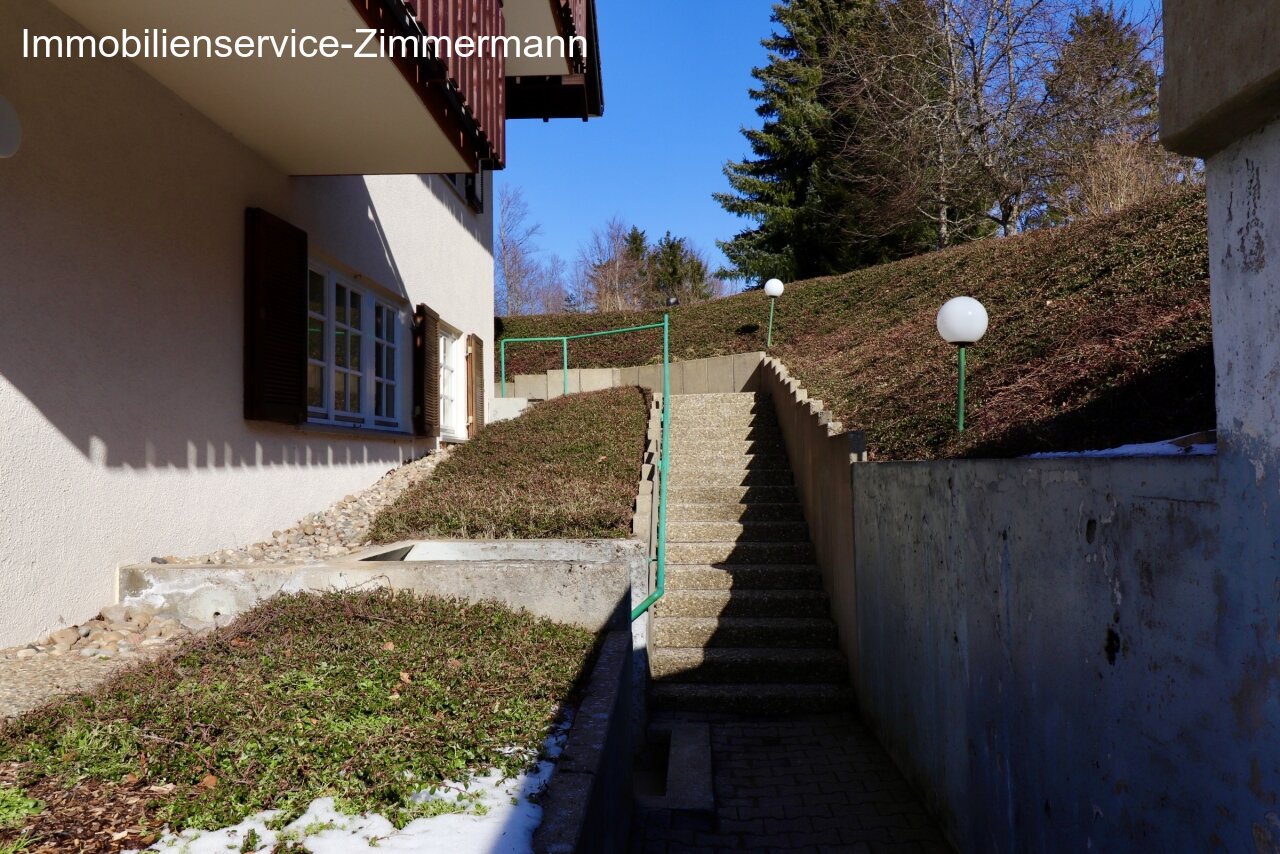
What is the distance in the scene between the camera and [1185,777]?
6.75 feet

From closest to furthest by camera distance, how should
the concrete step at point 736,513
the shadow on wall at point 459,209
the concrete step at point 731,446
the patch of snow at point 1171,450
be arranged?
the patch of snow at point 1171,450
the concrete step at point 736,513
the shadow on wall at point 459,209
the concrete step at point 731,446

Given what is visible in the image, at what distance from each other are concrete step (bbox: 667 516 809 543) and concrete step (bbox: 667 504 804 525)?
0.64 feet

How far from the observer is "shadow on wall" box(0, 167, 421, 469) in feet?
12.3

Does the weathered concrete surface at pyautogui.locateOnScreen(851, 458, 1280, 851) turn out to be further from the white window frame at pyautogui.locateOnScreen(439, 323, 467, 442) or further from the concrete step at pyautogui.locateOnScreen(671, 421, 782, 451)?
the white window frame at pyautogui.locateOnScreen(439, 323, 467, 442)

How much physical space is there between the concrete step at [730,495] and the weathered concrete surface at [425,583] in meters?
3.87

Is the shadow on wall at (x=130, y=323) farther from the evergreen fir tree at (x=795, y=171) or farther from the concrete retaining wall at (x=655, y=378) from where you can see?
the evergreen fir tree at (x=795, y=171)

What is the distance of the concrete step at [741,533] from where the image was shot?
776cm

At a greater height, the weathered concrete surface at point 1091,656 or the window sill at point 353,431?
the window sill at point 353,431

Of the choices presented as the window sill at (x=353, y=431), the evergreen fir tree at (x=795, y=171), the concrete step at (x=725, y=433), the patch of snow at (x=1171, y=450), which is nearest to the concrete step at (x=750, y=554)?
the concrete step at (x=725, y=433)

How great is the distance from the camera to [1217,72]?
1945 millimetres

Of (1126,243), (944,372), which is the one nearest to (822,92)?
(1126,243)

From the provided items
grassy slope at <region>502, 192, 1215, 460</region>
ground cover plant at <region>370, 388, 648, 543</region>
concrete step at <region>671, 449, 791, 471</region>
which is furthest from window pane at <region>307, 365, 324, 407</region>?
grassy slope at <region>502, 192, 1215, 460</region>

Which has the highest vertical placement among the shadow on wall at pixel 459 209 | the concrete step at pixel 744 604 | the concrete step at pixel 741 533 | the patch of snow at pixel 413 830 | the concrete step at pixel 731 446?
the shadow on wall at pixel 459 209

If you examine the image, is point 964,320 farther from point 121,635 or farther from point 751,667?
point 121,635
